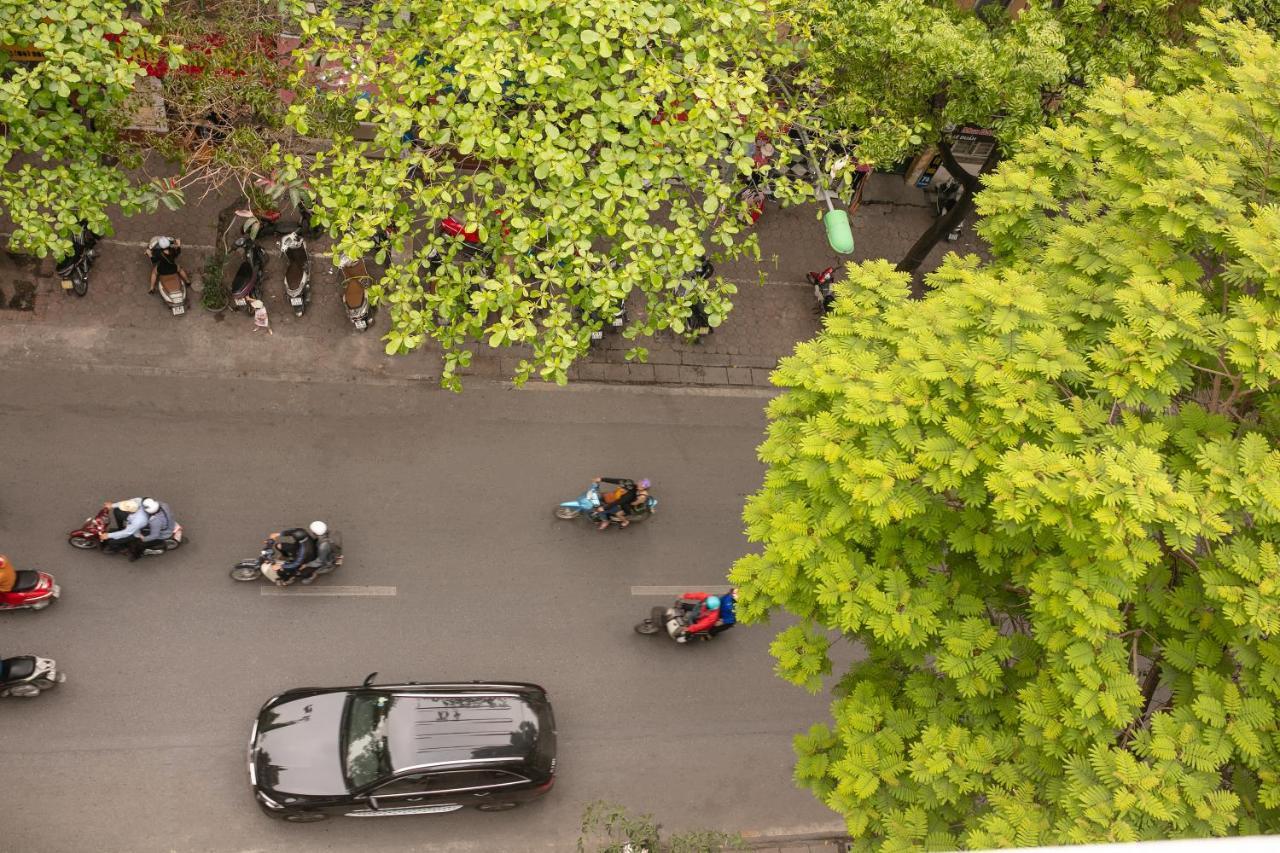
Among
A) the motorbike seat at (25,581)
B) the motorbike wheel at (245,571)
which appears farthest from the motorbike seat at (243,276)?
the motorbike seat at (25,581)

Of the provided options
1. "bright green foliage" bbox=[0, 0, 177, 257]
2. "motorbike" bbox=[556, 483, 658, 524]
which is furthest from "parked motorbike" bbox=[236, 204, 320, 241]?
"motorbike" bbox=[556, 483, 658, 524]

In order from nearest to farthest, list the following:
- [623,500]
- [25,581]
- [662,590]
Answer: [25,581], [623,500], [662,590]

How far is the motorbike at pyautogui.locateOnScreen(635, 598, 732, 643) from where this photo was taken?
542 inches

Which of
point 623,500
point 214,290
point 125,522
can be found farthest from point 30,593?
point 623,500

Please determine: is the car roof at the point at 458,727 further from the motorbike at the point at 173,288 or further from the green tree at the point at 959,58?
the green tree at the point at 959,58

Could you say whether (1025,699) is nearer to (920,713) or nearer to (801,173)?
(920,713)

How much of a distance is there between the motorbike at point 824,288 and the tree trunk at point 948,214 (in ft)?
5.16

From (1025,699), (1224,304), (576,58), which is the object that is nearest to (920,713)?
(1025,699)

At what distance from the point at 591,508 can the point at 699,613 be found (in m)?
2.61

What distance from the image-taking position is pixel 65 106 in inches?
445

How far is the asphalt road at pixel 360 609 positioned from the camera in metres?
12.0

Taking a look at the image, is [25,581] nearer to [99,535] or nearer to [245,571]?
[99,535]

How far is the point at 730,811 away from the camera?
13.3m

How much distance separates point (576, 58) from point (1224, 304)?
7.60 m
